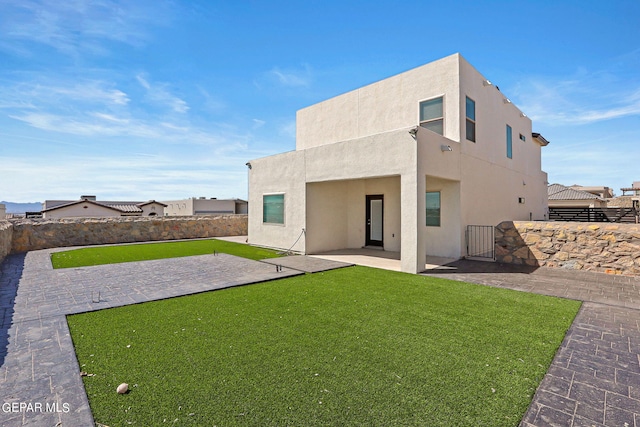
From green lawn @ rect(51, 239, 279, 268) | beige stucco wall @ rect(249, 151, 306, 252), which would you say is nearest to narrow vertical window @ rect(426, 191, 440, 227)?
beige stucco wall @ rect(249, 151, 306, 252)

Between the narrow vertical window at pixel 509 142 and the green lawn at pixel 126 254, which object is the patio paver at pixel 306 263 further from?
the narrow vertical window at pixel 509 142

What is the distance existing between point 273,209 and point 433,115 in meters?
7.84

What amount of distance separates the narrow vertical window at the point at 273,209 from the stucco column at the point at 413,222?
20.8 ft

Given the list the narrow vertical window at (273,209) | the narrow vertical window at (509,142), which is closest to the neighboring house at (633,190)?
the narrow vertical window at (509,142)

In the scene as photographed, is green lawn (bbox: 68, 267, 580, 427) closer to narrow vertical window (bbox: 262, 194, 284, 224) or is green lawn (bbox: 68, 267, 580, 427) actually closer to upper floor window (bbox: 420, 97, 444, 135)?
upper floor window (bbox: 420, 97, 444, 135)

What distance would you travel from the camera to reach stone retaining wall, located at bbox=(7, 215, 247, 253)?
14.0 m

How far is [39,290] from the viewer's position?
675cm

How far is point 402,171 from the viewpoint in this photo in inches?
347

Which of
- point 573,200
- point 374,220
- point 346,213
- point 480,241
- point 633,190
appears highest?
point 633,190

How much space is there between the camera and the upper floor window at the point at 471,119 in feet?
36.1

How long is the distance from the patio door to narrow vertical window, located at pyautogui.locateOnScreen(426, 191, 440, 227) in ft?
6.61

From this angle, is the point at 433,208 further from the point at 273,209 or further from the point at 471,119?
the point at 273,209

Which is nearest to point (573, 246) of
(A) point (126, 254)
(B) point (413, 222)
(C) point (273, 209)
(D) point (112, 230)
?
(B) point (413, 222)

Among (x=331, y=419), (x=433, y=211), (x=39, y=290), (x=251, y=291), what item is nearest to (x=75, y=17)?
(x=39, y=290)
